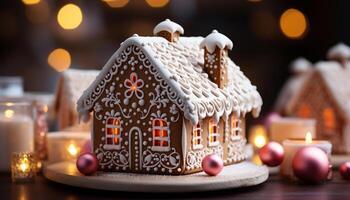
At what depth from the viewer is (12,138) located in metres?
2.97

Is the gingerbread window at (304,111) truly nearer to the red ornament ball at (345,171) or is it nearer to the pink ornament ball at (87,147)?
the red ornament ball at (345,171)

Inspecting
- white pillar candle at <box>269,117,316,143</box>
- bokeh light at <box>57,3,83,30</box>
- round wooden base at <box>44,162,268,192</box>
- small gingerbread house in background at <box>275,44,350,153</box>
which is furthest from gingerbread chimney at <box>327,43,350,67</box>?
bokeh light at <box>57,3,83,30</box>

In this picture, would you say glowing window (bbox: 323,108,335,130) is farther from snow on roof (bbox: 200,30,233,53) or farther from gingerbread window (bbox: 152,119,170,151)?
gingerbread window (bbox: 152,119,170,151)

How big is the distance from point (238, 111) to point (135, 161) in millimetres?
477

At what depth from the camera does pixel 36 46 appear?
645 cm

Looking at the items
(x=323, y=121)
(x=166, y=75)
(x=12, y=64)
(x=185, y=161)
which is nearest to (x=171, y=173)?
(x=185, y=161)

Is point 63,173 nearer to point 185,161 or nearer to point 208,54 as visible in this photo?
point 185,161

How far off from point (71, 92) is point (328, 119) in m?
1.21

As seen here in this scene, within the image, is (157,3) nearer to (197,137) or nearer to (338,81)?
(338,81)

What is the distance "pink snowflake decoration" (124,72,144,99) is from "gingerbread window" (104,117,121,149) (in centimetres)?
11

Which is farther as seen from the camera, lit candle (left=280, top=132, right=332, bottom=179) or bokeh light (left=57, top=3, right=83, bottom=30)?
bokeh light (left=57, top=3, right=83, bottom=30)

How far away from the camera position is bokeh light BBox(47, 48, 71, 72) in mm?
6488

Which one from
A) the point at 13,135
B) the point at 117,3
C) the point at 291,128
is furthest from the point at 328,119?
the point at 117,3

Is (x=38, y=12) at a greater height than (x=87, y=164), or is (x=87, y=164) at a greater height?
(x=38, y=12)
